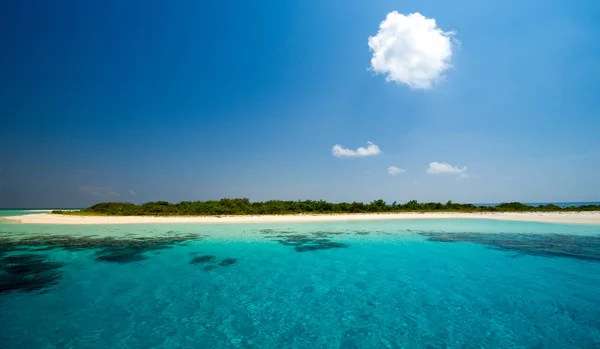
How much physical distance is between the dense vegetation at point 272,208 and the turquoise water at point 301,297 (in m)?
23.2

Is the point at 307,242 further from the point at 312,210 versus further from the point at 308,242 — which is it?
Result: the point at 312,210

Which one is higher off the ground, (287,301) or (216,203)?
(216,203)

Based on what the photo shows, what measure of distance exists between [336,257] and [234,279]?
5.52 metres

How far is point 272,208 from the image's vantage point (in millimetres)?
40250

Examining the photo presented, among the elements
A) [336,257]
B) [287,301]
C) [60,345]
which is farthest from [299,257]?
[60,345]

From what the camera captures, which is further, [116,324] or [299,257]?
[299,257]

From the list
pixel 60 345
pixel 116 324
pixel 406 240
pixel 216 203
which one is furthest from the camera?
pixel 216 203

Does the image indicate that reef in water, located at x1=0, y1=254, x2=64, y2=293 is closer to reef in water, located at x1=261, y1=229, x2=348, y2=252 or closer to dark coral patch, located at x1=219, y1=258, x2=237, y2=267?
dark coral patch, located at x1=219, y1=258, x2=237, y2=267

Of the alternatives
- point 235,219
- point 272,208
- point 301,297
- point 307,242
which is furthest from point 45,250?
point 272,208

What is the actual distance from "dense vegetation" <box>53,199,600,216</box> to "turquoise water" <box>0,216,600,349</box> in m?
23.2

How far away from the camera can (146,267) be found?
11141 millimetres

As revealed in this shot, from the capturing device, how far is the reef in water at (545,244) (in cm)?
1323

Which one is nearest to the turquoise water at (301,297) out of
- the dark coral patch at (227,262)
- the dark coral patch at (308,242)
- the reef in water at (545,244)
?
the dark coral patch at (227,262)

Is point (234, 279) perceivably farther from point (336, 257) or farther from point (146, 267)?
point (336, 257)
